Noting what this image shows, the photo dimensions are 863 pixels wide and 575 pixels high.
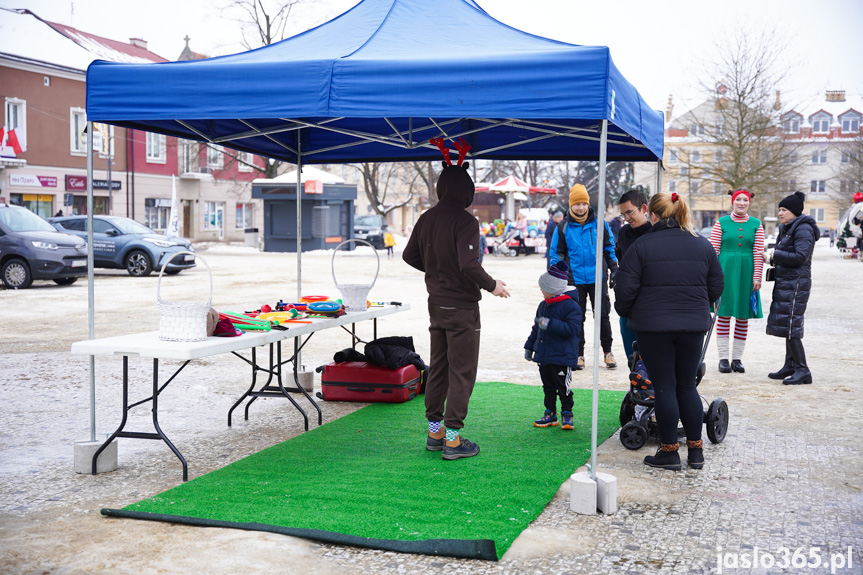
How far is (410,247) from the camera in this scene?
5766mm

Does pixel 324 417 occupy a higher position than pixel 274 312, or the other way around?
pixel 274 312

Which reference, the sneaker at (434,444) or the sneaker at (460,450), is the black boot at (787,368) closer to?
the sneaker at (460,450)

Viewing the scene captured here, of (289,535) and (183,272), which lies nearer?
(289,535)

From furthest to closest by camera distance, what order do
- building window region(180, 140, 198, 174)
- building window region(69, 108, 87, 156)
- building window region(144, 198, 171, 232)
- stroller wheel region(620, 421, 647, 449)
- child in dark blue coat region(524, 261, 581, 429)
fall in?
building window region(180, 140, 198, 174) < building window region(144, 198, 171, 232) < building window region(69, 108, 87, 156) < child in dark blue coat region(524, 261, 581, 429) < stroller wheel region(620, 421, 647, 449)

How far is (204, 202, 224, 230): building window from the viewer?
48.9 metres

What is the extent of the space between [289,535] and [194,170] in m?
46.4

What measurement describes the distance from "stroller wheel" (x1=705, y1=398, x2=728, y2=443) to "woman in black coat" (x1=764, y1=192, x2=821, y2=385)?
8.18 ft

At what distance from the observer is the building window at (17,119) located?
35406 millimetres

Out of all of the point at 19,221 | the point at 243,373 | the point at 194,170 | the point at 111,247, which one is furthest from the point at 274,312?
the point at 194,170

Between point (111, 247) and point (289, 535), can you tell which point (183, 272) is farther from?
point (289, 535)

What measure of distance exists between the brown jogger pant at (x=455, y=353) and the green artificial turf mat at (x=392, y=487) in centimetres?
A: 36

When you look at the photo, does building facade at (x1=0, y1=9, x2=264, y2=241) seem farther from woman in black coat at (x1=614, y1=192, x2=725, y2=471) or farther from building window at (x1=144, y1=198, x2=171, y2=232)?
woman in black coat at (x1=614, y1=192, x2=725, y2=471)

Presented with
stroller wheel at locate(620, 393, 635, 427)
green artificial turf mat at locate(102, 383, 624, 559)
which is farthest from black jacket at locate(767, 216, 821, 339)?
stroller wheel at locate(620, 393, 635, 427)

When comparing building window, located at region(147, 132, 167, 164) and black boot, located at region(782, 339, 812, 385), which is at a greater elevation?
building window, located at region(147, 132, 167, 164)
